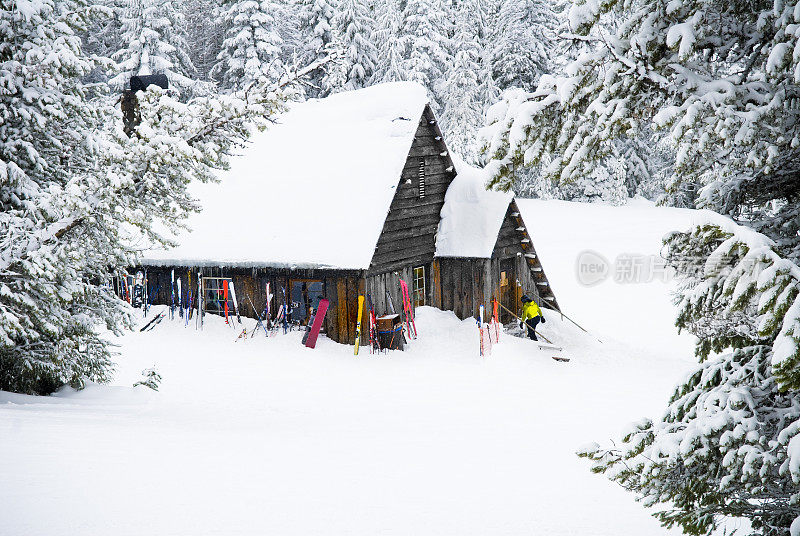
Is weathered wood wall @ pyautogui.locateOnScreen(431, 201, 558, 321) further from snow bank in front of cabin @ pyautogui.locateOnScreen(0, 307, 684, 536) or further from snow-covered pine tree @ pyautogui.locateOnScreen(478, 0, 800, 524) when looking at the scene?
snow-covered pine tree @ pyautogui.locateOnScreen(478, 0, 800, 524)

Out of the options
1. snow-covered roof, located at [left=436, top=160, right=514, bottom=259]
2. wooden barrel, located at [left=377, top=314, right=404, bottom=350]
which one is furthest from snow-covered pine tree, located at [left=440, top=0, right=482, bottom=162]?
wooden barrel, located at [left=377, top=314, right=404, bottom=350]

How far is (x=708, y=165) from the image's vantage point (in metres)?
5.52

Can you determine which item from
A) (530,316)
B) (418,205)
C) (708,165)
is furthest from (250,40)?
(708,165)

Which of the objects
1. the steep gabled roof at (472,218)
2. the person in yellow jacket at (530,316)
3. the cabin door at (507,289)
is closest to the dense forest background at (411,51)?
the cabin door at (507,289)

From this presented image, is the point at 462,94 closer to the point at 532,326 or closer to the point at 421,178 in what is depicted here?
the point at 421,178

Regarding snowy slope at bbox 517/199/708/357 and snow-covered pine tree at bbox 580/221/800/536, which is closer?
snow-covered pine tree at bbox 580/221/800/536

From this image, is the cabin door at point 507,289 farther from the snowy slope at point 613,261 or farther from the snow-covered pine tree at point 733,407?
the snow-covered pine tree at point 733,407

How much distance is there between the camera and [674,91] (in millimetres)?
4980

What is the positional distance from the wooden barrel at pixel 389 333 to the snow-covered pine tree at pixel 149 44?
24663 mm

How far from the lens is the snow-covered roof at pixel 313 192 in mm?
17531

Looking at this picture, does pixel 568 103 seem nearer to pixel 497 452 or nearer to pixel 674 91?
pixel 674 91

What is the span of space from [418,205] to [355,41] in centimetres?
2341

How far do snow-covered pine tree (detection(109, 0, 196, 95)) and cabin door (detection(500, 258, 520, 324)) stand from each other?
23928 mm

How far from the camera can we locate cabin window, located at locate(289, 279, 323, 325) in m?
18.1
